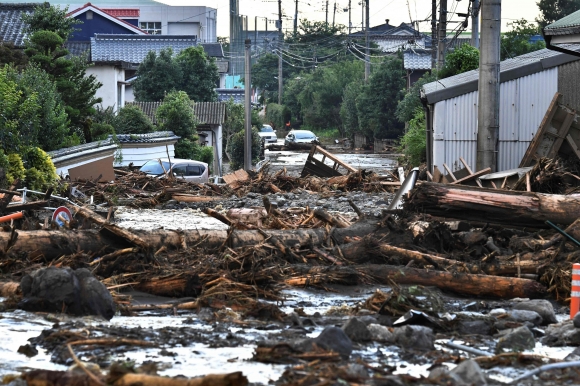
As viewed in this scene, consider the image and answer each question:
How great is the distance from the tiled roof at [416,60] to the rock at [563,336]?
168ft

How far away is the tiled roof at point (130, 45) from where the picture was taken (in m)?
55.2

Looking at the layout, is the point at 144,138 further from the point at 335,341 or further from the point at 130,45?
the point at 335,341

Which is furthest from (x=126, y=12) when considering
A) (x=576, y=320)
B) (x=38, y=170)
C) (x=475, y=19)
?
(x=576, y=320)

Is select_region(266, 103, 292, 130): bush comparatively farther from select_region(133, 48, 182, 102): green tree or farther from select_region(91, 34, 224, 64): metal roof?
select_region(133, 48, 182, 102): green tree

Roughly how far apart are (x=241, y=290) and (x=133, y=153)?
2457 centimetres

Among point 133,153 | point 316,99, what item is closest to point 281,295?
point 133,153

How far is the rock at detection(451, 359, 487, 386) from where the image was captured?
602 centimetres

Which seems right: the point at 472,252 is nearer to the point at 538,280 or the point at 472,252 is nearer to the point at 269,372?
the point at 538,280

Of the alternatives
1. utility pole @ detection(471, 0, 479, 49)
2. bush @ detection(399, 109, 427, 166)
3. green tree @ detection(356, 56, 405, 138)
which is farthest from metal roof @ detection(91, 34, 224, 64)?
bush @ detection(399, 109, 427, 166)

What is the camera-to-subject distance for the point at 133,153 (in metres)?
33.4

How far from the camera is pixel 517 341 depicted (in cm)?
732

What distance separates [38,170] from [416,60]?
138 ft

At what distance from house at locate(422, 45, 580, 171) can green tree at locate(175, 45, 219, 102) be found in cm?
3203

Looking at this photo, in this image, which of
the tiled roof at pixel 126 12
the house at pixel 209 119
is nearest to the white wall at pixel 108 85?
the house at pixel 209 119
